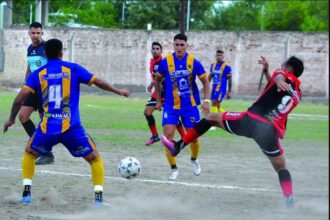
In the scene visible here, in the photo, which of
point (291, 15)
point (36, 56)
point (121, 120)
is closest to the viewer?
point (291, 15)

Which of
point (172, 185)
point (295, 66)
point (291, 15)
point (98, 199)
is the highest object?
point (291, 15)

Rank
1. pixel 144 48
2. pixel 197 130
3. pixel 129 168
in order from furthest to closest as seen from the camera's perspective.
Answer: pixel 144 48
pixel 129 168
pixel 197 130

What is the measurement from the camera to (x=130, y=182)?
9.13 meters

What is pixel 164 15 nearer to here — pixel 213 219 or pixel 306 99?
pixel 306 99

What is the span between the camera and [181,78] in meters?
9.45

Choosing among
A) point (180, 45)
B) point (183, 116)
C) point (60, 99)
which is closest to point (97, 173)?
point (60, 99)

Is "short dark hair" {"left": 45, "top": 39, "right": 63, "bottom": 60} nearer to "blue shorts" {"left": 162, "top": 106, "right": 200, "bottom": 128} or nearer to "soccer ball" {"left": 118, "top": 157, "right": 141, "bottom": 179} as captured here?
"soccer ball" {"left": 118, "top": 157, "right": 141, "bottom": 179}

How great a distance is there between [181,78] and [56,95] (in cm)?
264

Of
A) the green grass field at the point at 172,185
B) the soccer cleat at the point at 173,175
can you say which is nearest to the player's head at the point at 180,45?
the soccer cleat at the point at 173,175

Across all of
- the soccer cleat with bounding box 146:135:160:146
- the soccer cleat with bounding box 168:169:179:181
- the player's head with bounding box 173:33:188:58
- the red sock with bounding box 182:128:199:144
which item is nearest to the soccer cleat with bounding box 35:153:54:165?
the soccer cleat with bounding box 168:169:179:181

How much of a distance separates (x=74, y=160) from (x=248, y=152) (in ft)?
11.3

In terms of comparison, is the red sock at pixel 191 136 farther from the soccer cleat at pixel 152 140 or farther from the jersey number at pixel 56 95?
the soccer cleat at pixel 152 140

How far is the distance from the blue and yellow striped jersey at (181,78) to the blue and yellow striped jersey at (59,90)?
2.37 metres

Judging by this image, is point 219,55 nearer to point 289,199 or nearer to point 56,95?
point 289,199
